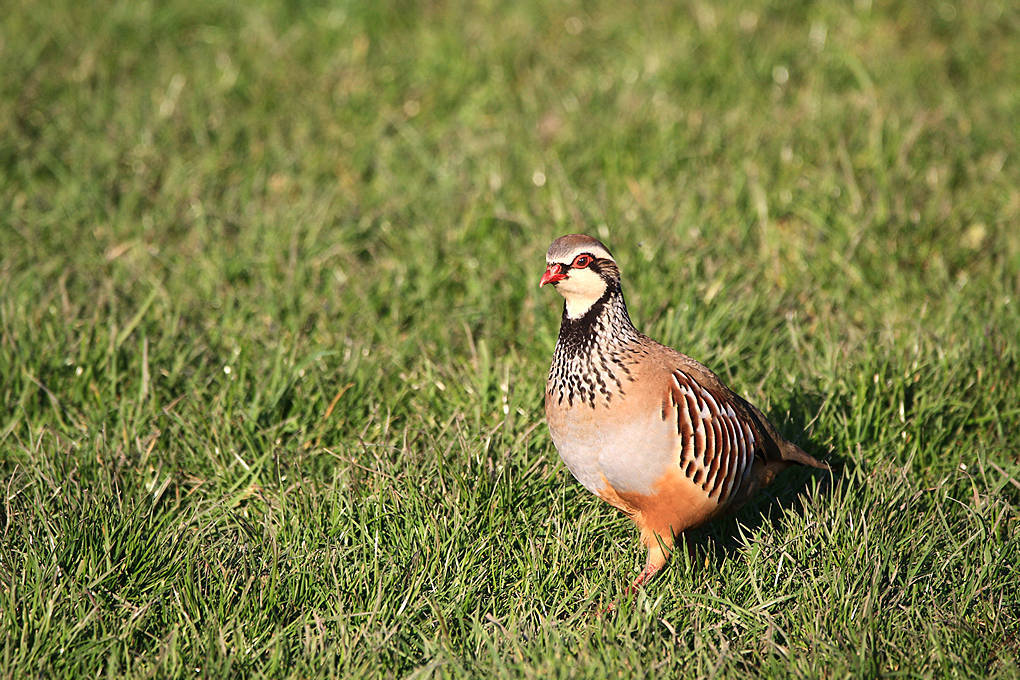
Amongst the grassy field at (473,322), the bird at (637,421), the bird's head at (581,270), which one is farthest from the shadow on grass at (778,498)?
the bird's head at (581,270)

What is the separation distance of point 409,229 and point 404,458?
78.2 inches

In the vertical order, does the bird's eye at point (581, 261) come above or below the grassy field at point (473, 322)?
above

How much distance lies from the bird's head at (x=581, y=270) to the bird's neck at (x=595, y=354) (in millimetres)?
27

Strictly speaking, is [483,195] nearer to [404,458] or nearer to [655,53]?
[655,53]

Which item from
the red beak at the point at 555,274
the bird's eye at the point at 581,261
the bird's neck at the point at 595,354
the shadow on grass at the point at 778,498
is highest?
the bird's eye at the point at 581,261

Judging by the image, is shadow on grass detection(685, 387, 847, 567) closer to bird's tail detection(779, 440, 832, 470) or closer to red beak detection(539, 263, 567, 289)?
bird's tail detection(779, 440, 832, 470)

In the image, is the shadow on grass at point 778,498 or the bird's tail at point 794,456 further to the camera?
the shadow on grass at point 778,498

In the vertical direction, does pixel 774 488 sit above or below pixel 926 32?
below

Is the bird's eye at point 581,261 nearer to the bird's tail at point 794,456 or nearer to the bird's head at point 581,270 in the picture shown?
the bird's head at point 581,270

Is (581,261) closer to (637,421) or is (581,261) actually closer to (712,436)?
(637,421)

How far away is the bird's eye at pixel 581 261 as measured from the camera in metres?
3.50

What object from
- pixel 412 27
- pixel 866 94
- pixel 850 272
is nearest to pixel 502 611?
pixel 850 272

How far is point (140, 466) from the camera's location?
3.98 meters

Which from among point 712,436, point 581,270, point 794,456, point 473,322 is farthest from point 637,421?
point 473,322
